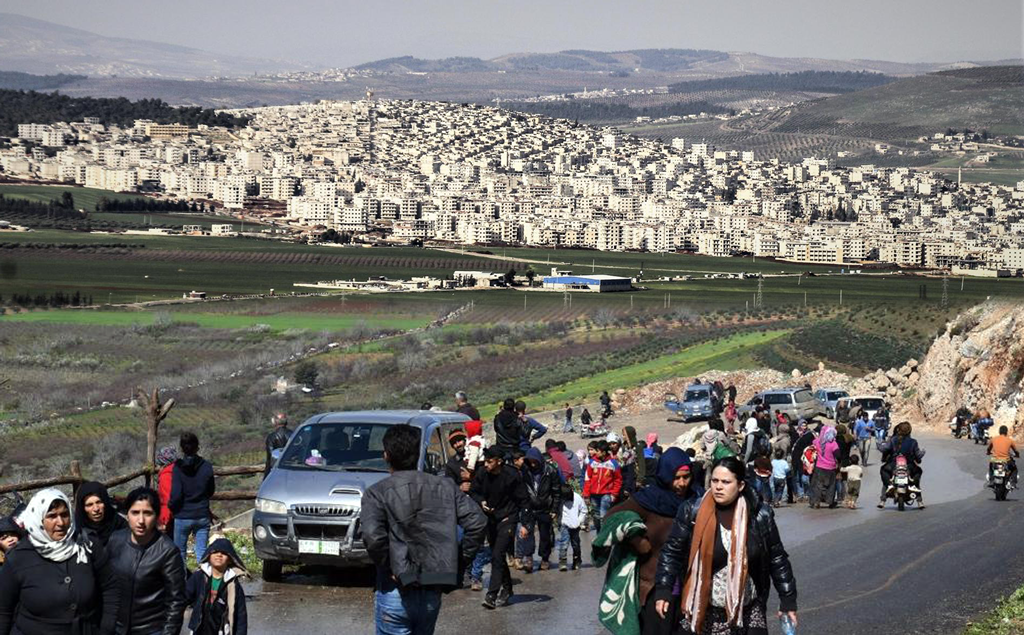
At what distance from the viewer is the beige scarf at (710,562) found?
7.92m

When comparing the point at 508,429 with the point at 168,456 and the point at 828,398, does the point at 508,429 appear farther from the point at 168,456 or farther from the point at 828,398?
the point at 828,398

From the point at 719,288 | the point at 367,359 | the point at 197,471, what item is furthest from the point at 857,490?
the point at 719,288

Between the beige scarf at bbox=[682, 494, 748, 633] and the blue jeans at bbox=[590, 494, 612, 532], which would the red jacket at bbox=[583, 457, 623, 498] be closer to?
the blue jeans at bbox=[590, 494, 612, 532]

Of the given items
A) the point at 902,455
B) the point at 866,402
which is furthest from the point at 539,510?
the point at 866,402

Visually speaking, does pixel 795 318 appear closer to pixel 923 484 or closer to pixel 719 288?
pixel 719 288

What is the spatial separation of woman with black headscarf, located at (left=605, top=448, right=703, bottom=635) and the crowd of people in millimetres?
2038

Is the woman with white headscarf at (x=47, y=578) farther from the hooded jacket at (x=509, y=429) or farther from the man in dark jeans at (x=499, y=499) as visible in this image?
the hooded jacket at (x=509, y=429)

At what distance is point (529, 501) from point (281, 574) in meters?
2.05

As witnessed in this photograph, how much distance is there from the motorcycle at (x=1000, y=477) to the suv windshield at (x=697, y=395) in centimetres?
1849

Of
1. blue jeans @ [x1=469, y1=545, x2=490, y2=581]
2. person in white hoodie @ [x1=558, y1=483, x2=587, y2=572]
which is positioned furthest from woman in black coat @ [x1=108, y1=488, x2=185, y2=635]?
person in white hoodie @ [x1=558, y1=483, x2=587, y2=572]

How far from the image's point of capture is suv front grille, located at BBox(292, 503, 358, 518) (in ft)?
43.7

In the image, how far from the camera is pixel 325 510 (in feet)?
44.0

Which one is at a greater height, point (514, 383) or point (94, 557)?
point (94, 557)

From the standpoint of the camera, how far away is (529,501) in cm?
1354
